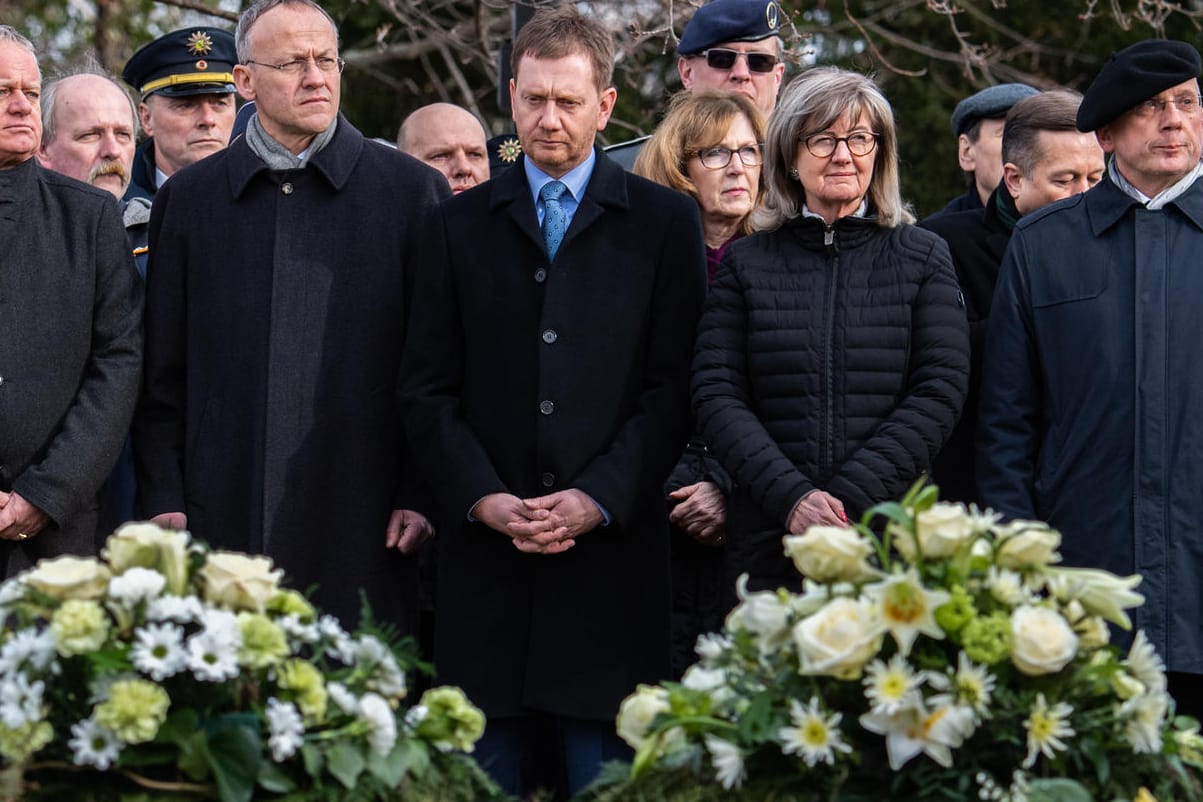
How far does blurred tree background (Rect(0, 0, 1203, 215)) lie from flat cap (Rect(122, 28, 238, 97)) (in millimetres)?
3255

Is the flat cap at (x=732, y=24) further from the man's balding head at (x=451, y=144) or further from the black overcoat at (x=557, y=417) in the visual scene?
the black overcoat at (x=557, y=417)

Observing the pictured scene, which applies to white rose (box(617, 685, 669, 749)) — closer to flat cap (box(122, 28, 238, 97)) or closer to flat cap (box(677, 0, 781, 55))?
flat cap (box(677, 0, 781, 55))

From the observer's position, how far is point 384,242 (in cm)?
509

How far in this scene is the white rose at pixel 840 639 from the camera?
10.0 ft

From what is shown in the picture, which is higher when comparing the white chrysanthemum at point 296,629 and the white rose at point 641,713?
the white chrysanthemum at point 296,629

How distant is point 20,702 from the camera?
3.11 m

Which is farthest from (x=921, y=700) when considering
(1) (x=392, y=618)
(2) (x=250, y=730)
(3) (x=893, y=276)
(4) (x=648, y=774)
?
(1) (x=392, y=618)

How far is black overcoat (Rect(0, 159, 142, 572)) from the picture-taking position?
4.94 metres

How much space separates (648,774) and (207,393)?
7.34 feet

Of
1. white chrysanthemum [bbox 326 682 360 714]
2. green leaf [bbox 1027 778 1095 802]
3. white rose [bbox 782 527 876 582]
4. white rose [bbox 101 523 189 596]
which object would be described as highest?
white rose [bbox 782 527 876 582]

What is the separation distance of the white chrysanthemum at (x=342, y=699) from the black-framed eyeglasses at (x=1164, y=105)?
2843mm

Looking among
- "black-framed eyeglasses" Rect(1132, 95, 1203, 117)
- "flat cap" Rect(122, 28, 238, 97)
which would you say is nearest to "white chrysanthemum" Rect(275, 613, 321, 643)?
"black-framed eyeglasses" Rect(1132, 95, 1203, 117)

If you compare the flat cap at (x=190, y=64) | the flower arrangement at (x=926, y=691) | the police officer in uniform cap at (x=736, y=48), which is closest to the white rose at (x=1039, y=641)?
the flower arrangement at (x=926, y=691)

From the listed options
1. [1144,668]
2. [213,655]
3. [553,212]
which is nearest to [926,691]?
[1144,668]
